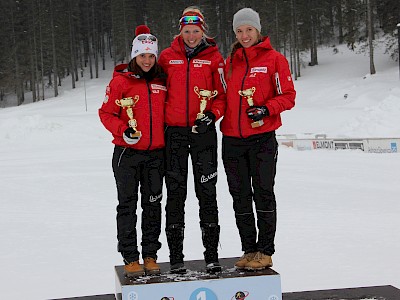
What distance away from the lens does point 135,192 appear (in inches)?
179

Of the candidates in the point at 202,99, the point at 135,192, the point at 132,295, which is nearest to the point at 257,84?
the point at 202,99

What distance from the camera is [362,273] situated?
600cm

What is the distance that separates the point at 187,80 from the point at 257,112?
65 centimetres

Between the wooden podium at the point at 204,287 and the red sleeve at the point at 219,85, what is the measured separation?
1346mm

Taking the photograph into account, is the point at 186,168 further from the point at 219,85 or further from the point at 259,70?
the point at 259,70

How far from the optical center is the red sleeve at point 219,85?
14.8ft

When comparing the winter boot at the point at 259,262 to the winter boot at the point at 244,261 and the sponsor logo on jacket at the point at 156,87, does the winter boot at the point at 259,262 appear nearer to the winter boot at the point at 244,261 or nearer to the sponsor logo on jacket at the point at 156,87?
the winter boot at the point at 244,261

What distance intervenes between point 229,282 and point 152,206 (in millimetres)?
929

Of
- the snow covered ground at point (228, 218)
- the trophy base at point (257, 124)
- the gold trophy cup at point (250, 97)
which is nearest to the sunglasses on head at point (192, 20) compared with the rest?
the gold trophy cup at point (250, 97)

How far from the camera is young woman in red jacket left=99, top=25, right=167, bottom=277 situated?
445cm

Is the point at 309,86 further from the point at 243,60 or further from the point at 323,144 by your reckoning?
the point at 243,60

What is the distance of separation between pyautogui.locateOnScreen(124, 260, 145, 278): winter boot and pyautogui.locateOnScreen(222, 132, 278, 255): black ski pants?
37.8 inches

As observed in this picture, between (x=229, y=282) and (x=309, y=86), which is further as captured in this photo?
(x=309, y=86)

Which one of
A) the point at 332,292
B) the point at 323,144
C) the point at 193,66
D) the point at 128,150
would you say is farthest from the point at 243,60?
the point at 323,144
